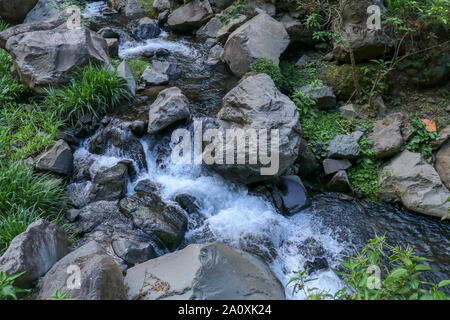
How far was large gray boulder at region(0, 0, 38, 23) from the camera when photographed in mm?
8383

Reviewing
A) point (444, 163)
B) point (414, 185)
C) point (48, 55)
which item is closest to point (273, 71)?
point (414, 185)

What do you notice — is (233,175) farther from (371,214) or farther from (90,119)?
(90,119)

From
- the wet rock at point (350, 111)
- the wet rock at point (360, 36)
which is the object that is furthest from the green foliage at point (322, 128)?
the wet rock at point (360, 36)

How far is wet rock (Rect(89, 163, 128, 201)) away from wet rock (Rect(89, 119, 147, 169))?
18.6 inches

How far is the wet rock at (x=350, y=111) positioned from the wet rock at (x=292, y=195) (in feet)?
5.67

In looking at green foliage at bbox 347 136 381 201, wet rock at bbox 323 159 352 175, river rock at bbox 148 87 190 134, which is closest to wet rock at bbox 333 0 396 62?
green foliage at bbox 347 136 381 201

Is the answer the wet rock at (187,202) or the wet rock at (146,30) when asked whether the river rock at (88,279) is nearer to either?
the wet rock at (187,202)

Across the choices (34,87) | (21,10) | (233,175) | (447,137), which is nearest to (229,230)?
(233,175)

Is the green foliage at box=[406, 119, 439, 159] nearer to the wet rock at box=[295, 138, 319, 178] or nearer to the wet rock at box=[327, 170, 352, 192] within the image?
the wet rock at box=[327, 170, 352, 192]

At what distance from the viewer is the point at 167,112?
5625mm

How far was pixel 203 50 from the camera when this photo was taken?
864 centimetres

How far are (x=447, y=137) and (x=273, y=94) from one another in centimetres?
298
